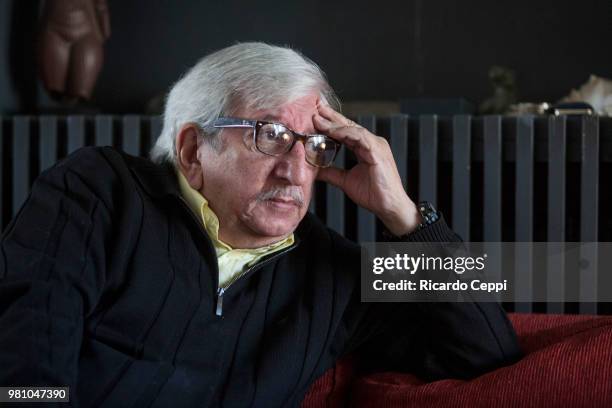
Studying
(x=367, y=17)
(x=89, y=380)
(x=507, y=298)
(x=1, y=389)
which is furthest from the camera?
(x=367, y=17)

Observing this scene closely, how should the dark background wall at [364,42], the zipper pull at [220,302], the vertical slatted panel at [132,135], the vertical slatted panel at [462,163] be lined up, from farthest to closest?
the dark background wall at [364,42] → the vertical slatted panel at [132,135] → the vertical slatted panel at [462,163] → the zipper pull at [220,302]

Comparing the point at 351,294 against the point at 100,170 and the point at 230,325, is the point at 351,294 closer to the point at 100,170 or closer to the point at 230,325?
the point at 230,325

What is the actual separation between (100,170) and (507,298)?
1469 mm

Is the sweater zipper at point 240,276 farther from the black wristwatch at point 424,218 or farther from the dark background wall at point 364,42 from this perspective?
the dark background wall at point 364,42

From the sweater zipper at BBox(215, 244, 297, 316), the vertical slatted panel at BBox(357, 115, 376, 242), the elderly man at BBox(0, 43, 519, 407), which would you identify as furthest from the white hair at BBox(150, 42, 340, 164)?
the vertical slatted panel at BBox(357, 115, 376, 242)

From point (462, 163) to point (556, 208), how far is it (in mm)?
318

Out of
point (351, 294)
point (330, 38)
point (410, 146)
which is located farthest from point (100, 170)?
point (330, 38)

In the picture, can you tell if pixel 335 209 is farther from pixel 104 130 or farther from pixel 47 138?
pixel 47 138

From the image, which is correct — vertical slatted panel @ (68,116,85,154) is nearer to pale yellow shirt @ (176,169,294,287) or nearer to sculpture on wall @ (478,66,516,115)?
pale yellow shirt @ (176,169,294,287)

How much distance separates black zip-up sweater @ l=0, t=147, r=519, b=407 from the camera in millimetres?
1381

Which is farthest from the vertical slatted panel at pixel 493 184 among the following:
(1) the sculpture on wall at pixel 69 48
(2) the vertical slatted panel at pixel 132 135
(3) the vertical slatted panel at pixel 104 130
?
(1) the sculpture on wall at pixel 69 48

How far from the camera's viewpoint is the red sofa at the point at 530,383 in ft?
4.84

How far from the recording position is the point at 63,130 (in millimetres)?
2879

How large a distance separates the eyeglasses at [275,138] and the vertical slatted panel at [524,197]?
1039 millimetres
